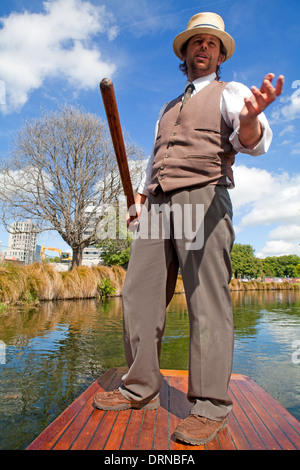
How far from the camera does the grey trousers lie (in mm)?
1419

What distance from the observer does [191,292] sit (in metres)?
1.52

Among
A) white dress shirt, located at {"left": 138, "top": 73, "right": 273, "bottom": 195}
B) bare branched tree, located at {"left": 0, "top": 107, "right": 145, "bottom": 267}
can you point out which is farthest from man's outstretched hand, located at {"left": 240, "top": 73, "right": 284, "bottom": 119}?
bare branched tree, located at {"left": 0, "top": 107, "right": 145, "bottom": 267}

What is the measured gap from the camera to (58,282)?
9.59 m

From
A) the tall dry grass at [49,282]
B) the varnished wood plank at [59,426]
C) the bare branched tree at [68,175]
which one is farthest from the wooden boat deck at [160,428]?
the bare branched tree at [68,175]

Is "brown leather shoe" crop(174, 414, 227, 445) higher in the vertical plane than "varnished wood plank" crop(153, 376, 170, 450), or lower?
higher

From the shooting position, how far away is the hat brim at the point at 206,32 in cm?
170

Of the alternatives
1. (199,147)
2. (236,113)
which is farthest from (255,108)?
(199,147)

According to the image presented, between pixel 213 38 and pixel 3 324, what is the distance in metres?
4.33

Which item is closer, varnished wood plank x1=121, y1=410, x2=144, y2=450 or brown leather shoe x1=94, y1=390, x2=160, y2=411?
varnished wood plank x1=121, y1=410, x2=144, y2=450

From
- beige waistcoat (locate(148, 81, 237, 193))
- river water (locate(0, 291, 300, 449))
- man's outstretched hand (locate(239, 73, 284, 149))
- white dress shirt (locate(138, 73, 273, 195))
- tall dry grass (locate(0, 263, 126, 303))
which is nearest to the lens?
man's outstretched hand (locate(239, 73, 284, 149))

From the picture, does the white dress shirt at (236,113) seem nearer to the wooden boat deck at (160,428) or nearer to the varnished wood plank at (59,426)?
the wooden boat deck at (160,428)

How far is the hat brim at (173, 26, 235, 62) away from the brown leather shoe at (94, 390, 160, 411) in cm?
187

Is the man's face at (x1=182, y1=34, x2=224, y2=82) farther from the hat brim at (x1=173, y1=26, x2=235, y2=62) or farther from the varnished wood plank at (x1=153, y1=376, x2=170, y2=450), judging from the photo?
the varnished wood plank at (x1=153, y1=376, x2=170, y2=450)

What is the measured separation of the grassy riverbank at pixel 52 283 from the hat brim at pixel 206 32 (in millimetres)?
6573
